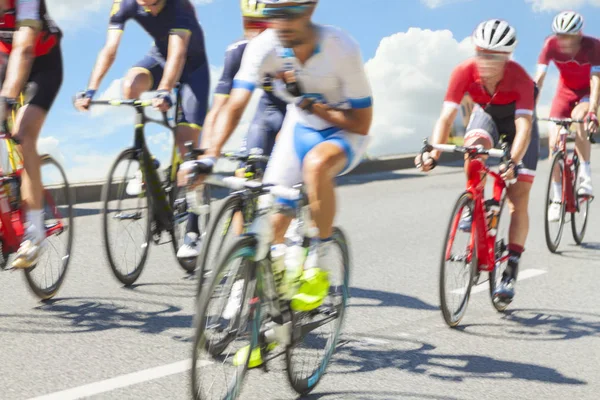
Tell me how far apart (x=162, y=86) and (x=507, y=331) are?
284 centimetres

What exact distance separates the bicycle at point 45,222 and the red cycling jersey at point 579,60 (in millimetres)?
5489

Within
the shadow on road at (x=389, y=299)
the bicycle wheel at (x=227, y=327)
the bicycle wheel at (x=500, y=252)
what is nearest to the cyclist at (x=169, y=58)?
the shadow on road at (x=389, y=299)

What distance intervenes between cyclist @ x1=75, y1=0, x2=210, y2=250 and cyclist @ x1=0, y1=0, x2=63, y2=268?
0.72 meters

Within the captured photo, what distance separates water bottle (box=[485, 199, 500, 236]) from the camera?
634 cm

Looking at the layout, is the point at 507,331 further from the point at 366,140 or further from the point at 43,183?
the point at 43,183

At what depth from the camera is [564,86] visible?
10156 millimetres

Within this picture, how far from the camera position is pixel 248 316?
4141mm

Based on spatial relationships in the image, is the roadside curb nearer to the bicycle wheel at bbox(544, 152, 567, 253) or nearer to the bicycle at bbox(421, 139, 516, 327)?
the bicycle wheel at bbox(544, 152, 567, 253)

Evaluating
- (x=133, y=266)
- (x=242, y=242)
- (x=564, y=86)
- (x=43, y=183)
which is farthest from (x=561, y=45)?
(x=242, y=242)

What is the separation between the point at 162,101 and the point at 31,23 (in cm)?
99

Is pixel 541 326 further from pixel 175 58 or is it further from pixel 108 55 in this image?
pixel 108 55

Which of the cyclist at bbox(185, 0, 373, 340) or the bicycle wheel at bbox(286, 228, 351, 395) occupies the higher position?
the cyclist at bbox(185, 0, 373, 340)

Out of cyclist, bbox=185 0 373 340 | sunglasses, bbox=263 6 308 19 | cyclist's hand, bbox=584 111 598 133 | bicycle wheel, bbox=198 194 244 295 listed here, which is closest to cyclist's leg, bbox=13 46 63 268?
bicycle wheel, bbox=198 194 244 295

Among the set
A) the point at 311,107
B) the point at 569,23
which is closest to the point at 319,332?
the point at 311,107
